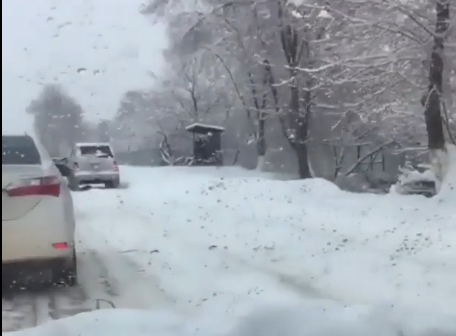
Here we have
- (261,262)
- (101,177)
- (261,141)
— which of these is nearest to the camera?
(261,262)

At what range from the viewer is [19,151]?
577 centimetres

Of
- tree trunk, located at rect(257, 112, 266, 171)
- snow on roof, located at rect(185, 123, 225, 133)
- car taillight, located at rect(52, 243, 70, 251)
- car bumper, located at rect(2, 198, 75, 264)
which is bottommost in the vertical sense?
tree trunk, located at rect(257, 112, 266, 171)

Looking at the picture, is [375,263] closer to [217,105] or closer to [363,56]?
[363,56]

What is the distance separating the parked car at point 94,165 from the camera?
26.7 ft

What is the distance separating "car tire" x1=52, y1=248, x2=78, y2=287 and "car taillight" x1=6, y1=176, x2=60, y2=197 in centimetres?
63

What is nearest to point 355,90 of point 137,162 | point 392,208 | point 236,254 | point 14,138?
point 392,208

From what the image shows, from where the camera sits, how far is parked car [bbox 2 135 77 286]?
5469 mm

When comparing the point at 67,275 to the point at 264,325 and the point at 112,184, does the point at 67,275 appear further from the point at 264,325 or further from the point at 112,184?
the point at 112,184

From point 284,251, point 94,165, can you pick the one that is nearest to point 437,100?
point 284,251

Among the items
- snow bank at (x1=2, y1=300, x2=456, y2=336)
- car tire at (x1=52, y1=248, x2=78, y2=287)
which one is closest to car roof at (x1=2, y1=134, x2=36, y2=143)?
car tire at (x1=52, y1=248, x2=78, y2=287)

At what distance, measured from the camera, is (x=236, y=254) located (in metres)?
8.27

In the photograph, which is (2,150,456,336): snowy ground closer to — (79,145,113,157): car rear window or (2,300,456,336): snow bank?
(2,300,456,336): snow bank

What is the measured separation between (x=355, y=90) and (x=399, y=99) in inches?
48.9

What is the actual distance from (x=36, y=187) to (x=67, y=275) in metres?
1.02
